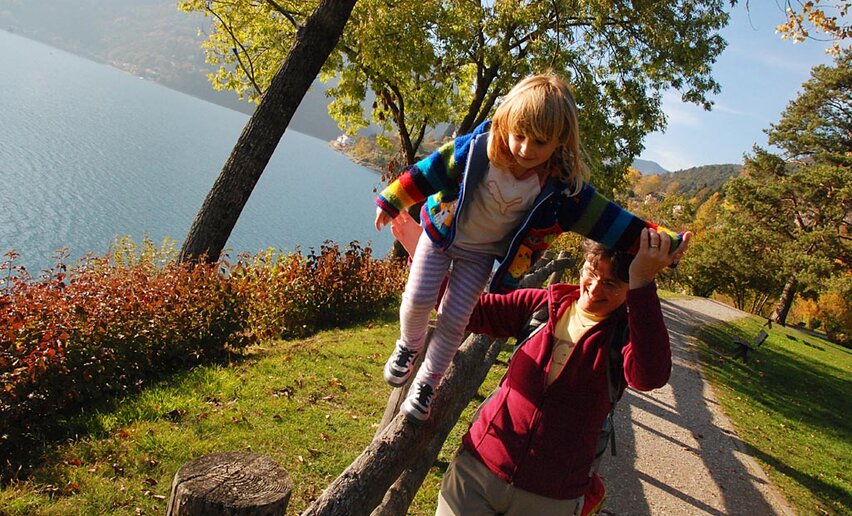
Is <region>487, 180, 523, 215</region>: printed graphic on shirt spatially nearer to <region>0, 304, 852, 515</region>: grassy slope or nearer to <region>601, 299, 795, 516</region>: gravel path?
<region>0, 304, 852, 515</region>: grassy slope

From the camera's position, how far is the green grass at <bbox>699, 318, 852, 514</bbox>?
302 inches

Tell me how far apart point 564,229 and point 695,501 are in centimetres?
548

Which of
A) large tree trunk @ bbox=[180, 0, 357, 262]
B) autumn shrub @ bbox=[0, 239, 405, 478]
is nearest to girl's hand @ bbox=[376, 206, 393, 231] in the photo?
autumn shrub @ bbox=[0, 239, 405, 478]

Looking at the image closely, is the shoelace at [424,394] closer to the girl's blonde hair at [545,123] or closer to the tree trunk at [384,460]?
the tree trunk at [384,460]

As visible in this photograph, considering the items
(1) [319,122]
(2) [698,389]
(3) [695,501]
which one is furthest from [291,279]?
(1) [319,122]

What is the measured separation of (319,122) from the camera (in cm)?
18438

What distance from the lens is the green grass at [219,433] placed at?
12.5 ft

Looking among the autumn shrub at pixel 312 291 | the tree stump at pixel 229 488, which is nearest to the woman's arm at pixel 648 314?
the tree stump at pixel 229 488

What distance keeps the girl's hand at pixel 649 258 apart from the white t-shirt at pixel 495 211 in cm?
55

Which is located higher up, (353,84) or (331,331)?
(353,84)

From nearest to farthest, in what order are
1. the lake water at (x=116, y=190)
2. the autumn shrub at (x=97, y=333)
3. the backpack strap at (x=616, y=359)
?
the backpack strap at (x=616, y=359)
the autumn shrub at (x=97, y=333)
the lake water at (x=116, y=190)

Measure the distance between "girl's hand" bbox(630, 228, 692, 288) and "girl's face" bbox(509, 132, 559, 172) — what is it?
0.50 meters

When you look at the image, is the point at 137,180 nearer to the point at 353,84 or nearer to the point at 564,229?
the point at 353,84

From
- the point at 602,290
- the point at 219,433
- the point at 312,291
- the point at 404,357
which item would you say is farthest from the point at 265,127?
the point at 602,290
